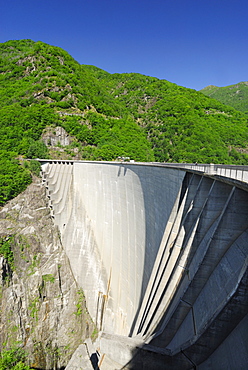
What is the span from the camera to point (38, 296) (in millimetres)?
23266

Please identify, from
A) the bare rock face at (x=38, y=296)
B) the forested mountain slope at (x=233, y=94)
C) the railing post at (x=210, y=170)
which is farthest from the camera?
the forested mountain slope at (x=233, y=94)

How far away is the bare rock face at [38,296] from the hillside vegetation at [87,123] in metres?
6.09

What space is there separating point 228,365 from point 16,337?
22110 millimetres

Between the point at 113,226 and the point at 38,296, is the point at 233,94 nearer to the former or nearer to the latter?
the point at 113,226

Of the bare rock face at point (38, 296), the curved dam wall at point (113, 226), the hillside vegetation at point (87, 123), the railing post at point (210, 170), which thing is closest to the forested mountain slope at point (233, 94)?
the hillside vegetation at point (87, 123)

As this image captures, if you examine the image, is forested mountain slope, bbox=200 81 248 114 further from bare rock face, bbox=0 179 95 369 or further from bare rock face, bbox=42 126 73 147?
bare rock face, bbox=0 179 95 369

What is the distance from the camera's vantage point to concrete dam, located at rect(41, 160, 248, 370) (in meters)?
6.27

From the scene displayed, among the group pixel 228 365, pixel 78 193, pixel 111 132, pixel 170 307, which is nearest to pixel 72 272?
pixel 78 193

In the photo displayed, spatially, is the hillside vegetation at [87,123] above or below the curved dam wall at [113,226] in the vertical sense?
above

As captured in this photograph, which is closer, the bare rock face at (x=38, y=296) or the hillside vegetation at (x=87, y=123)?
the bare rock face at (x=38, y=296)

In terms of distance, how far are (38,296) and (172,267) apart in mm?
18239

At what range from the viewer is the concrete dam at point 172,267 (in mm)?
6270

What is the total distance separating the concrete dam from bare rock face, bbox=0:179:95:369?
2686 mm

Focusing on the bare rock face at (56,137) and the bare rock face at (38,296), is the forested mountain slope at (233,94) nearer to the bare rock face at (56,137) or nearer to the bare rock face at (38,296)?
the bare rock face at (56,137)
